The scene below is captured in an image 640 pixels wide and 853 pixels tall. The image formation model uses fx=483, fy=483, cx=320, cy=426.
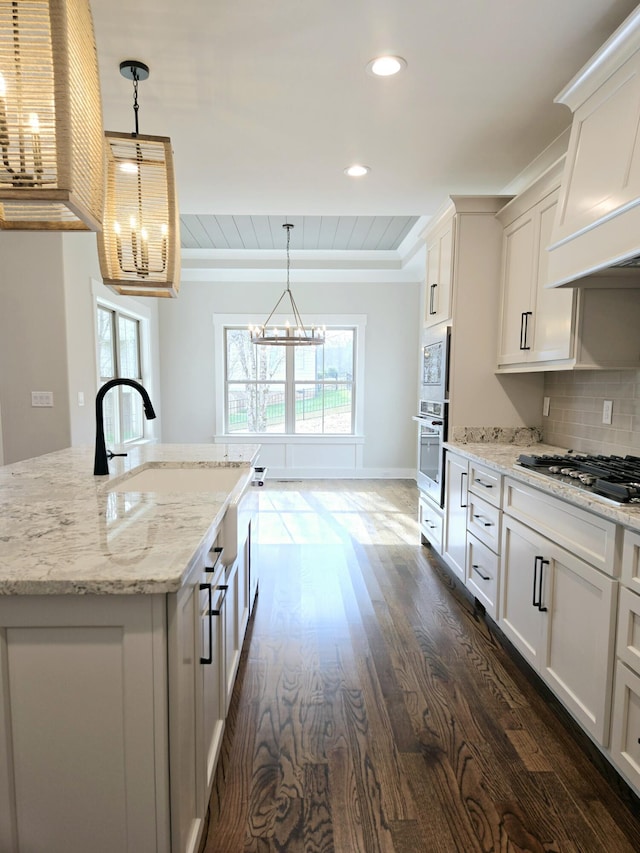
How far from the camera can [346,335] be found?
6.75m

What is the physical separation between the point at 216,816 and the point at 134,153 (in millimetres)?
2365

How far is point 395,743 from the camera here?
1.80 m

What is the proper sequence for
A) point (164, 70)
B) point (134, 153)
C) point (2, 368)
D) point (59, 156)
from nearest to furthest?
point (59, 156) < point (134, 153) < point (164, 70) < point (2, 368)

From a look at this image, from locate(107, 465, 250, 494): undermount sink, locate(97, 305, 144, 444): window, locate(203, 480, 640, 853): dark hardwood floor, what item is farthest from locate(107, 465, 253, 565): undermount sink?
locate(97, 305, 144, 444): window

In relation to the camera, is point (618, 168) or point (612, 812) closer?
point (612, 812)

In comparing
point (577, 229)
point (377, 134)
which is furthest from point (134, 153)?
point (577, 229)

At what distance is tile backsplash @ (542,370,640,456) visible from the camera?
2.39 meters

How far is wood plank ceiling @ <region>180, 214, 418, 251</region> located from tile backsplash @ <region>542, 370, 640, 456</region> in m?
2.74

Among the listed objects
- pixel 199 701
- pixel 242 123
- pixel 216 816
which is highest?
pixel 242 123

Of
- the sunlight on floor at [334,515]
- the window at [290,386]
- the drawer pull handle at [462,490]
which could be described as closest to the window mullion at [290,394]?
the window at [290,386]

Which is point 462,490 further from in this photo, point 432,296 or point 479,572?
point 432,296

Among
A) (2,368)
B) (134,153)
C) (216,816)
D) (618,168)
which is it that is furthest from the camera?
(2,368)

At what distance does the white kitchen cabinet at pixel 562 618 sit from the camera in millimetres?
1602

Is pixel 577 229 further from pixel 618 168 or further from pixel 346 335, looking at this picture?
pixel 346 335
